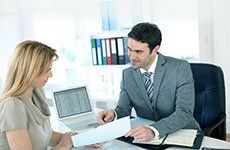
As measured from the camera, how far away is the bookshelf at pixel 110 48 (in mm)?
3205

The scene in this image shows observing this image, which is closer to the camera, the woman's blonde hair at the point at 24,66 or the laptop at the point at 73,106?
the woman's blonde hair at the point at 24,66

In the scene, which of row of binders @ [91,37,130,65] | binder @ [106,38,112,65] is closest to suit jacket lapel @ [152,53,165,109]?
row of binders @ [91,37,130,65]

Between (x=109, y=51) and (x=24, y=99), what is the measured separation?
70.7 inches

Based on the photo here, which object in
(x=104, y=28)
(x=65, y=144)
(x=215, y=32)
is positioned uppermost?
(x=104, y=28)

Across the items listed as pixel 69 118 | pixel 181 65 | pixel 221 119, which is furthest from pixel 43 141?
pixel 221 119

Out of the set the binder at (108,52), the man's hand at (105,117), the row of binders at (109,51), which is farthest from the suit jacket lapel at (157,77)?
the binder at (108,52)

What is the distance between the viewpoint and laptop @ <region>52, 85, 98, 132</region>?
2.08 m

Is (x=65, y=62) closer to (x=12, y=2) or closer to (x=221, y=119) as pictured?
(x=12, y=2)

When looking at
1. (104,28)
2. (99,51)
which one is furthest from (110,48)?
(104,28)

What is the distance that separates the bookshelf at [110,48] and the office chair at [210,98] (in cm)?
116

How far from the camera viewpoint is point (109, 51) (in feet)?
10.8

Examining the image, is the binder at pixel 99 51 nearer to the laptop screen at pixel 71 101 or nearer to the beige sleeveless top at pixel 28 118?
the laptop screen at pixel 71 101

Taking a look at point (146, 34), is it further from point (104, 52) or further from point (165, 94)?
point (104, 52)

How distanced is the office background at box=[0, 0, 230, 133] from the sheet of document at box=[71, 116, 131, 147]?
67.5 inches
